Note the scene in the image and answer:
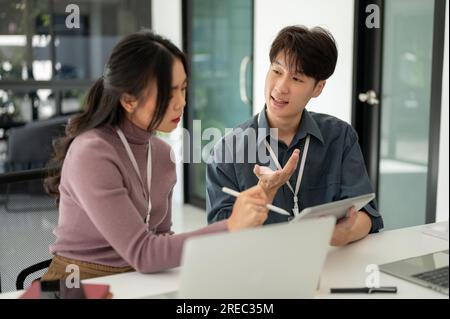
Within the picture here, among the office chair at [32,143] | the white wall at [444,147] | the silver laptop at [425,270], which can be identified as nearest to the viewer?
the silver laptop at [425,270]

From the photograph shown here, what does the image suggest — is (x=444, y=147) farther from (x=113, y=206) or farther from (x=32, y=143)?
(x=32, y=143)

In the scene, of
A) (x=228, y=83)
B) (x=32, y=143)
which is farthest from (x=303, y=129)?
(x=32, y=143)

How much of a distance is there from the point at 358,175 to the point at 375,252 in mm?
343

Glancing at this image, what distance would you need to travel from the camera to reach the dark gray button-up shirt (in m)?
1.81

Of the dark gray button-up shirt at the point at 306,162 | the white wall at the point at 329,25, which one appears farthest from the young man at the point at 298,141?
the white wall at the point at 329,25

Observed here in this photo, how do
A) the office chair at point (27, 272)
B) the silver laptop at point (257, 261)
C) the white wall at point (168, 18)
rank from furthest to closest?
the white wall at point (168, 18)
the office chair at point (27, 272)
the silver laptop at point (257, 261)

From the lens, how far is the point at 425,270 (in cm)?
138

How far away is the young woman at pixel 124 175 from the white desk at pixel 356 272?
43 millimetres

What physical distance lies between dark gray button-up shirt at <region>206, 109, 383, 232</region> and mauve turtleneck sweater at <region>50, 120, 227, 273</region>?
0.79 ft

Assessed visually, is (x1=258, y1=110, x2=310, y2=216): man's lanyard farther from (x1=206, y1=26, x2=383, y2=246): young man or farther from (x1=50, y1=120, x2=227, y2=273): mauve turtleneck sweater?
(x1=50, y1=120, x2=227, y2=273): mauve turtleneck sweater

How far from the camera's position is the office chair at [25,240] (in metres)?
1.80

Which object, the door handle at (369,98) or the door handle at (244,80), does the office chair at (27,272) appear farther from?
the door handle at (244,80)
